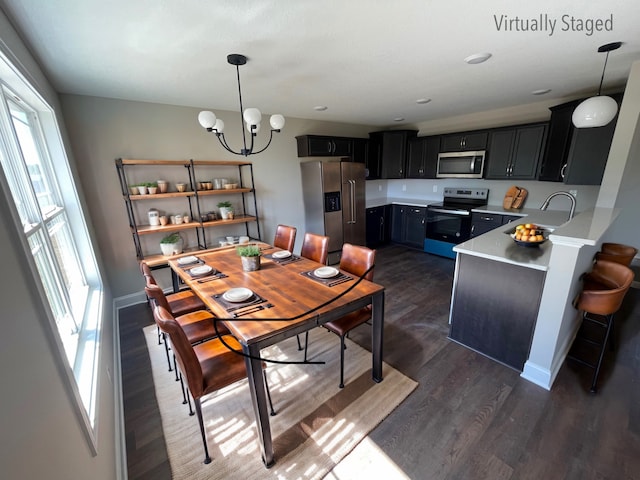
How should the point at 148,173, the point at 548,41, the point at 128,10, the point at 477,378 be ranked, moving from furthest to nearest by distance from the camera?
the point at 148,173
the point at 477,378
the point at 548,41
the point at 128,10

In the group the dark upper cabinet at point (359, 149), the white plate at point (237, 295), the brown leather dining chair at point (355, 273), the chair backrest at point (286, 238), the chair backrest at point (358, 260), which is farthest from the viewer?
the dark upper cabinet at point (359, 149)

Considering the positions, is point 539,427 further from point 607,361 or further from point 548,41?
point 548,41

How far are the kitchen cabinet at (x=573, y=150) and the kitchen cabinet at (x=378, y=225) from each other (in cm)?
249

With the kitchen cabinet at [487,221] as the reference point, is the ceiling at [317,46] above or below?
above

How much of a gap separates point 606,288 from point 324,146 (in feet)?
12.4

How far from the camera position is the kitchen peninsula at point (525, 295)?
1.79 m

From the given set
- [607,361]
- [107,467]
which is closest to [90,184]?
[107,467]

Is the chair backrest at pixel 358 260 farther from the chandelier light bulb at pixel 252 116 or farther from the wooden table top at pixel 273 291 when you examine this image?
the chandelier light bulb at pixel 252 116

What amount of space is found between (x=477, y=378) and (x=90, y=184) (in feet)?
13.7

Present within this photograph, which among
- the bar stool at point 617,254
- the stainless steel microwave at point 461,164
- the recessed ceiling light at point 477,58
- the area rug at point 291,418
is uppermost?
the recessed ceiling light at point 477,58

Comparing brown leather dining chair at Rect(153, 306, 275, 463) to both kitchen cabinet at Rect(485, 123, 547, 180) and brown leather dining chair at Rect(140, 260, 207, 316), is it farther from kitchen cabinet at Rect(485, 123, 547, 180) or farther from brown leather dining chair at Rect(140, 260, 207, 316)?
kitchen cabinet at Rect(485, 123, 547, 180)

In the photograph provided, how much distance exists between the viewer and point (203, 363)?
1.55 m

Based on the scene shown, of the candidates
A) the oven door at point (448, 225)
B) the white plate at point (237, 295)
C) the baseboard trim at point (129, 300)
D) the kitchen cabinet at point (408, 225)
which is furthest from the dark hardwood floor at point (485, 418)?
the kitchen cabinet at point (408, 225)

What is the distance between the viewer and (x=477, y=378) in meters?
2.03
